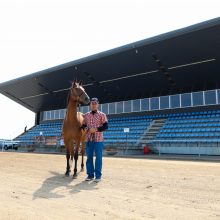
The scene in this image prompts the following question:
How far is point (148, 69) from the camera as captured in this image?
25906 millimetres

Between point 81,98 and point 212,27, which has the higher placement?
point 212,27

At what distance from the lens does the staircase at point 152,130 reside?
84.6 feet

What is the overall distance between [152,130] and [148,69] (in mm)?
6025

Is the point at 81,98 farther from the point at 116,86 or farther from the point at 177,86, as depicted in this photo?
the point at 116,86

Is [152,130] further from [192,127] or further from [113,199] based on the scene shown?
[113,199]

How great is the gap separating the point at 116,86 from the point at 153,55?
7603 mm

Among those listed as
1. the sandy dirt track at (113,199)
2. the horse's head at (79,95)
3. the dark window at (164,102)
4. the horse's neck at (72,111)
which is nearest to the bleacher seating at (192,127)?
the dark window at (164,102)

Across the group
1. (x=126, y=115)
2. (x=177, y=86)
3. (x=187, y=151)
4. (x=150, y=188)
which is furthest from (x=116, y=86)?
(x=150, y=188)

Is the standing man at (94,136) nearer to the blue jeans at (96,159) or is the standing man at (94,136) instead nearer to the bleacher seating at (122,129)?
the blue jeans at (96,159)

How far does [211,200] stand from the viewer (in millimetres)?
4281

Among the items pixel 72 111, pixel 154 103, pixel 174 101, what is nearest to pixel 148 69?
pixel 174 101

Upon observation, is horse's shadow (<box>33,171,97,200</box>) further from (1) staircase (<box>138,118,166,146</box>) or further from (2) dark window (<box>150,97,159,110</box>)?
(2) dark window (<box>150,97,159,110</box>)

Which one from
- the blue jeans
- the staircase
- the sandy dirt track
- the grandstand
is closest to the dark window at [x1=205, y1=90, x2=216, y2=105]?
the grandstand

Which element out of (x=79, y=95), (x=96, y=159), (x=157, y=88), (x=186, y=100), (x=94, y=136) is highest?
(x=157, y=88)
